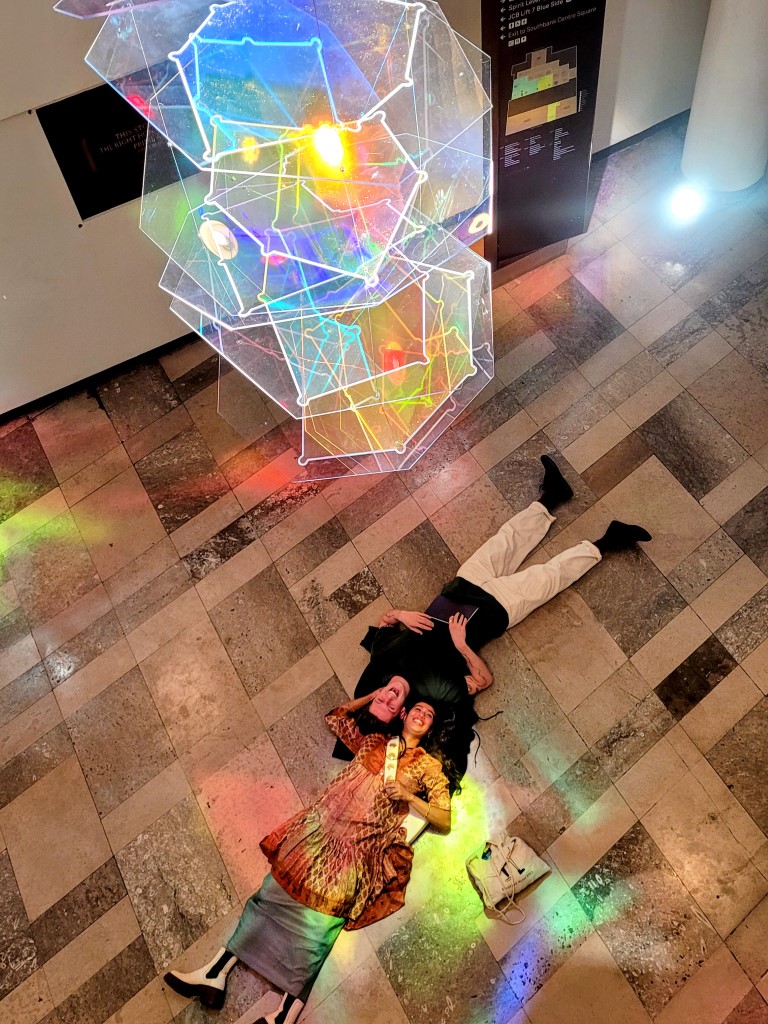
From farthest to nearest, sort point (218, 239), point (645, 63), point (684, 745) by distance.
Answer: point (645, 63)
point (684, 745)
point (218, 239)

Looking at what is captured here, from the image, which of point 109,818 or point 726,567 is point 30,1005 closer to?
point 109,818

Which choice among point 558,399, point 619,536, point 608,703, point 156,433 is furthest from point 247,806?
point 558,399

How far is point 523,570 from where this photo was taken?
489 centimetres

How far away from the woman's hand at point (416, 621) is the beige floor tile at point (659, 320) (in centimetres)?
230

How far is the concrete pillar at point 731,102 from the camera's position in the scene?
4902 mm

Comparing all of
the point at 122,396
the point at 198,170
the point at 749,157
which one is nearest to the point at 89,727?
the point at 122,396

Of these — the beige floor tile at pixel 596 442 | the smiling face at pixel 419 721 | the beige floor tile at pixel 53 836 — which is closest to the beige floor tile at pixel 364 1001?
the smiling face at pixel 419 721

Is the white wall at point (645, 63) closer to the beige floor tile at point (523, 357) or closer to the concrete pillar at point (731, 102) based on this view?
the concrete pillar at point (731, 102)

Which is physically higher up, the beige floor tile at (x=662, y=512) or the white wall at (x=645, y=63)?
the white wall at (x=645, y=63)

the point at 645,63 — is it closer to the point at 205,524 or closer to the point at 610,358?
the point at 610,358

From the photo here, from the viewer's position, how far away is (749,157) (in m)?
5.57

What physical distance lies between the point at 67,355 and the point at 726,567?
409 cm

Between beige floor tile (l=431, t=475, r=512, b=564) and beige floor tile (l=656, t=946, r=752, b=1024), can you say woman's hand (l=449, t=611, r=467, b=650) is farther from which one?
beige floor tile (l=656, t=946, r=752, b=1024)

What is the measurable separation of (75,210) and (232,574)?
2.15 m
